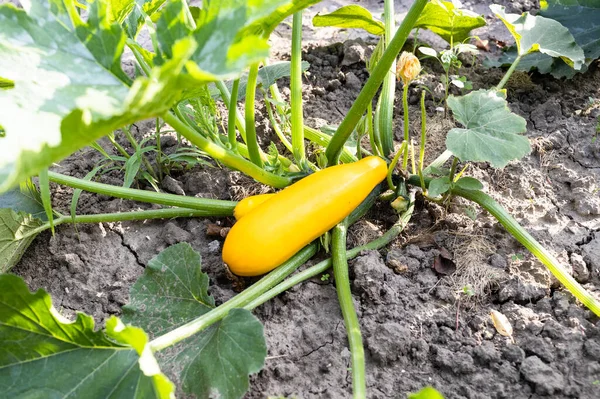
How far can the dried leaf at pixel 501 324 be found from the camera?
5.29 ft

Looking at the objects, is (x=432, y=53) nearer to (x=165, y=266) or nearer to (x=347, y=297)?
(x=347, y=297)

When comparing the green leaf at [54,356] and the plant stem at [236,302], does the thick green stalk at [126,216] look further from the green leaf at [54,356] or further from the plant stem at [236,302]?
the green leaf at [54,356]

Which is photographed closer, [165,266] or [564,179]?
[165,266]

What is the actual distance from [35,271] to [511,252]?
1.54m

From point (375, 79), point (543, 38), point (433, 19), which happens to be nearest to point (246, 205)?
point (375, 79)

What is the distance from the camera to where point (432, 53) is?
2.29m

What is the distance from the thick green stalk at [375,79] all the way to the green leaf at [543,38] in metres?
0.76

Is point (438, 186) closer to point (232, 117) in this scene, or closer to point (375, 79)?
point (375, 79)

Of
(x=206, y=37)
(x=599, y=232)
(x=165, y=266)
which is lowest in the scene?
(x=599, y=232)

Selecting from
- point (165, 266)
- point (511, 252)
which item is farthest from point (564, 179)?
point (165, 266)

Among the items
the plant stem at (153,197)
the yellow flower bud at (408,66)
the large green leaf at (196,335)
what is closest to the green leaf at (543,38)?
the yellow flower bud at (408,66)

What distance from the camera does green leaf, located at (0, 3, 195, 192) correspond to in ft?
3.20

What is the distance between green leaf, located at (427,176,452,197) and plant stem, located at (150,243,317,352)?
0.40 meters

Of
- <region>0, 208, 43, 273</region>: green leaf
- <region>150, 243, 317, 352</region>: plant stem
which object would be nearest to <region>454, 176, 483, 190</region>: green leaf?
<region>150, 243, 317, 352</region>: plant stem
